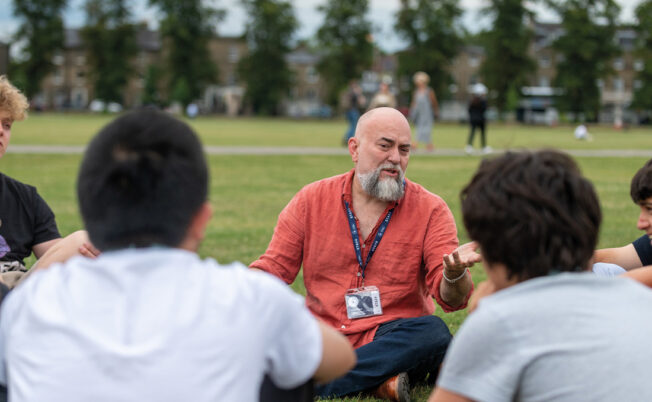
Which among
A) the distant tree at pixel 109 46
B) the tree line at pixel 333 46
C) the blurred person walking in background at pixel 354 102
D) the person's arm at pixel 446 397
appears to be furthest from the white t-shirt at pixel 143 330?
the distant tree at pixel 109 46

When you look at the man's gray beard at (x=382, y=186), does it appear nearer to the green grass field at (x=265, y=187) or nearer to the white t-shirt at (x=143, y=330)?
the green grass field at (x=265, y=187)

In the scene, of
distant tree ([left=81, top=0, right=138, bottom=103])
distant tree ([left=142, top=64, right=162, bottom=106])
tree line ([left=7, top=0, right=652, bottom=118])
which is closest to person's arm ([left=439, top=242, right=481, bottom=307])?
tree line ([left=7, top=0, right=652, bottom=118])

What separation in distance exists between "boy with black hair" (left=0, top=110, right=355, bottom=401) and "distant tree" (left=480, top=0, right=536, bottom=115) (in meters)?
79.4

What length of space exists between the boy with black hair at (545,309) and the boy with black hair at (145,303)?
421 mm

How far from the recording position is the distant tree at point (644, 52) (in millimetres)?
74312

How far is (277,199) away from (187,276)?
31.9 ft

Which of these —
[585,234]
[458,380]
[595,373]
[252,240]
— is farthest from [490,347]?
[252,240]

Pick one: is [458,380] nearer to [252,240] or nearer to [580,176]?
[580,176]

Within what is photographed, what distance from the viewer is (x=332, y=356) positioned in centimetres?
179

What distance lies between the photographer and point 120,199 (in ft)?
4.96

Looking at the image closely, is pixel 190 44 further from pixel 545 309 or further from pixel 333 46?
pixel 545 309

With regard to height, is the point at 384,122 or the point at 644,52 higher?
the point at 644,52

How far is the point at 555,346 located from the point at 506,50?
82.4 metres

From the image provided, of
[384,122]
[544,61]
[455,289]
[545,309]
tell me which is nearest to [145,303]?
[545,309]
